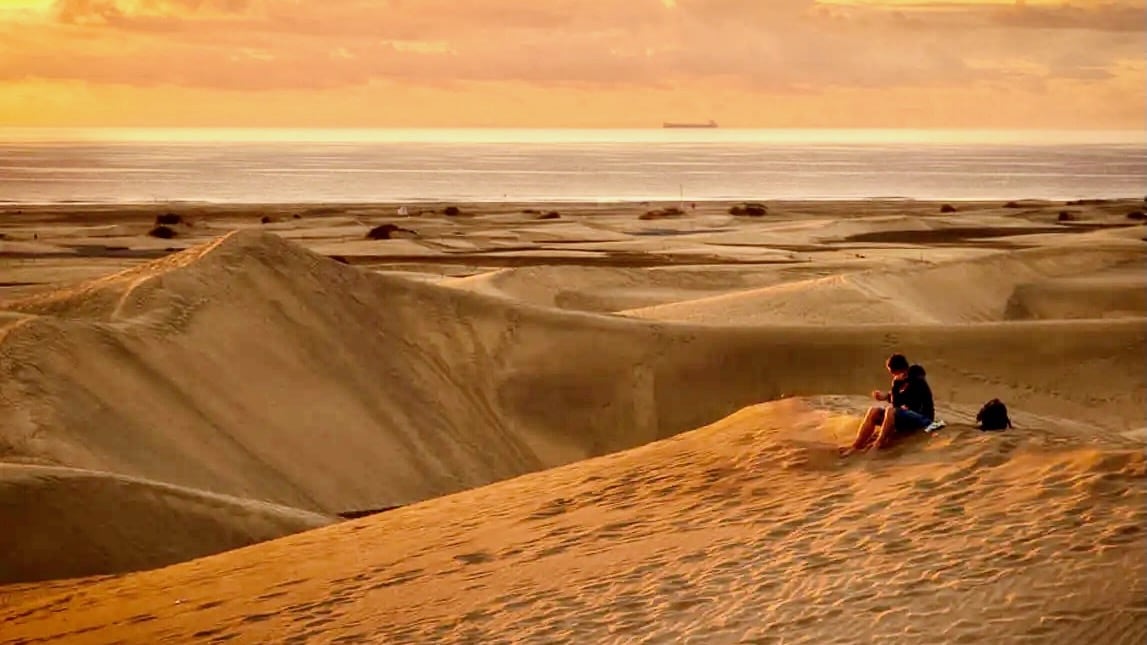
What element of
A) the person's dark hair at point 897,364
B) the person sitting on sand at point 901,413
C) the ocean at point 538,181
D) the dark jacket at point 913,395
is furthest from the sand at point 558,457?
the ocean at point 538,181

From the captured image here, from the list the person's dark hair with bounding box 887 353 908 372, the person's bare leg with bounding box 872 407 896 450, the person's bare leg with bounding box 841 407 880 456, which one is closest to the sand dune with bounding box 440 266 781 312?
the person's bare leg with bounding box 841 407 880 456

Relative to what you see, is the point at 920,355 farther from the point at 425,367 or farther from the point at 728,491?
the point at 728,491

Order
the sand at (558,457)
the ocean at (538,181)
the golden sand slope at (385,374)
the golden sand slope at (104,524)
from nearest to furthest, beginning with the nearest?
the sand at (558,457) < the golden sand slope at (104,524) < the golden sand slope at (385,374) < the ocean at (538,181)

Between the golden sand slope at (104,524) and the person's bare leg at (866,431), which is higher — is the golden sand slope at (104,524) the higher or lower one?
the higher one

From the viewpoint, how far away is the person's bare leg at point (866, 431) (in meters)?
11.4

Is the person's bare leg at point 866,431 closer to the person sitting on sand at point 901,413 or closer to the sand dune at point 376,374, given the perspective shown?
the person sitting on sand at point 901,413

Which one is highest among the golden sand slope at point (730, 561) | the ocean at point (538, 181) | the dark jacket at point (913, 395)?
the ocean at point (538, 181)

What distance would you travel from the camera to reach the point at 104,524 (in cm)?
1380

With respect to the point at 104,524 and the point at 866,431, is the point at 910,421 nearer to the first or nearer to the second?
the point at 866,431

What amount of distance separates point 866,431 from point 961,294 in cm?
2416

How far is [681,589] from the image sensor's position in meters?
9.66

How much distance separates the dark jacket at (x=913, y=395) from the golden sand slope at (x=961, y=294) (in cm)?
1446

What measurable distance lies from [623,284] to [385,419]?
1713 centimetres

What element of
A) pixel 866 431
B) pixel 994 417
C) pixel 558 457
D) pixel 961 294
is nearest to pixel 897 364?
pixel 866 431
